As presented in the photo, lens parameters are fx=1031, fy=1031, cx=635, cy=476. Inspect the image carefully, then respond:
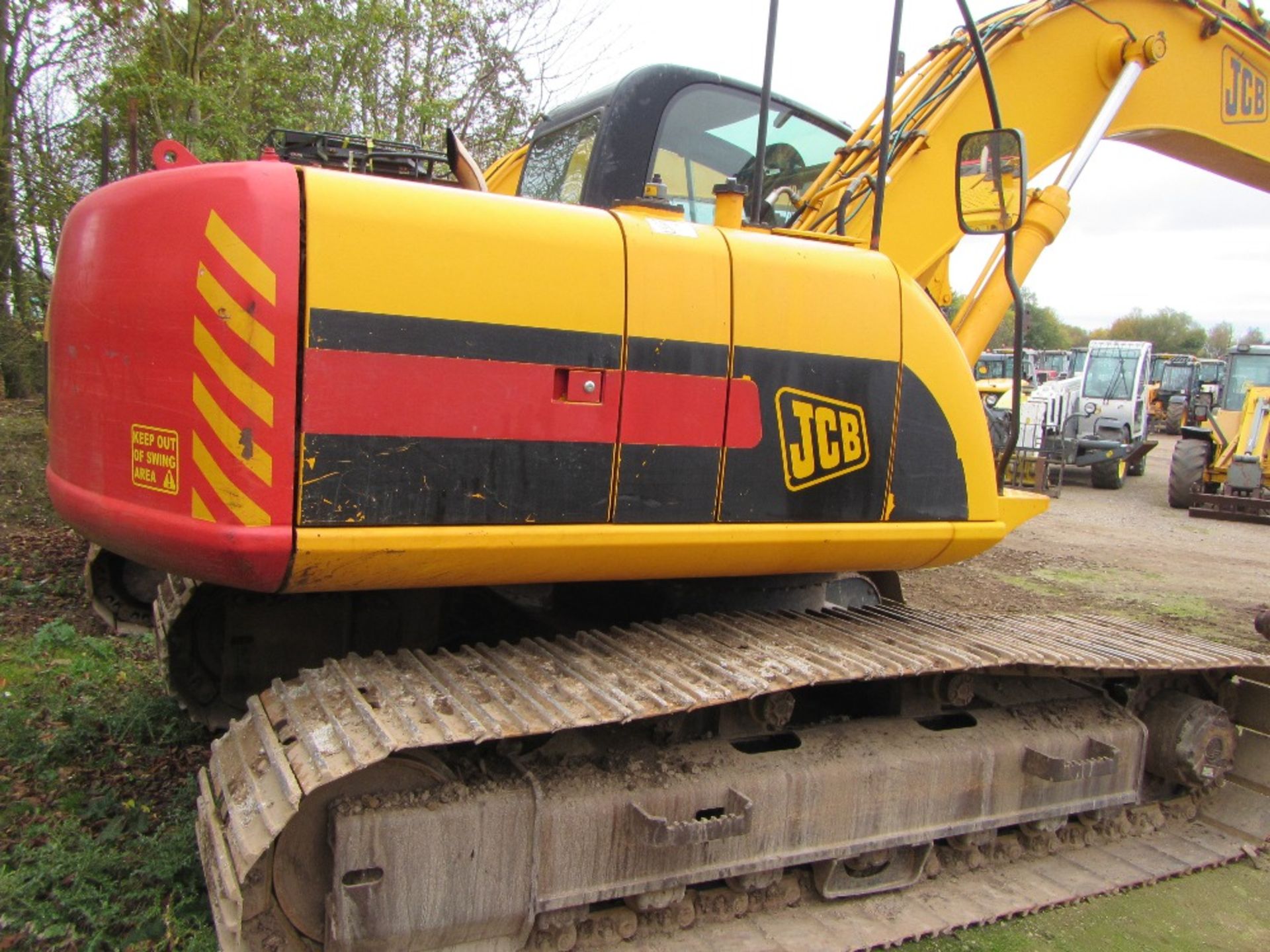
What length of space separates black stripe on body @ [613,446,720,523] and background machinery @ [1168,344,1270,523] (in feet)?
42.9

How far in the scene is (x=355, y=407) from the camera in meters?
2.29

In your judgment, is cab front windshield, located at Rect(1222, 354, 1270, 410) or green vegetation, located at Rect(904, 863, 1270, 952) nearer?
green vegetation, located at Rect(904, 863, 1270, 952)

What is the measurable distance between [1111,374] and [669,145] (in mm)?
17288

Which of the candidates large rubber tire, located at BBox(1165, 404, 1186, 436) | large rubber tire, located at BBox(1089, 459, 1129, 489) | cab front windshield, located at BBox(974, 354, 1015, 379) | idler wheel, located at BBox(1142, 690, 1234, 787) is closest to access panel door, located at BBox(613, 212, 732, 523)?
idler wheel, located at BBox(1142, 690, 1234, 787)

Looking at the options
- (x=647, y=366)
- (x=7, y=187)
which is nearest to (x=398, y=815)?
(x=647, y=366)

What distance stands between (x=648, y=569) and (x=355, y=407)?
896 millimetres

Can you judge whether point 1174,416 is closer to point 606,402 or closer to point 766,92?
point 766,92

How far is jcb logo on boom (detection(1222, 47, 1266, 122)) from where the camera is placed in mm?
4730

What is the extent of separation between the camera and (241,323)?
2.20 metres

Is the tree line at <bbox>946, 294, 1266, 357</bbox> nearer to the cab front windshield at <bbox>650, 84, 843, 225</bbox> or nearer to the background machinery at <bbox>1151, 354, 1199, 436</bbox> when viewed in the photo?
the background machinery at <bbox>1151, 354, 1199, 436</bbox>

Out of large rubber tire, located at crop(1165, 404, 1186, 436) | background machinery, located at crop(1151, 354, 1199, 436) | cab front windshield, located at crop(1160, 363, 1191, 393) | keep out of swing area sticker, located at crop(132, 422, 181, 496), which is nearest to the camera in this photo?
keep out of swing area sticker, located at crop(132, 422, 181, 496)

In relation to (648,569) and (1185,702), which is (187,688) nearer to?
(648,569)

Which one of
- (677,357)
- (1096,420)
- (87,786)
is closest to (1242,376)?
(1096,420)

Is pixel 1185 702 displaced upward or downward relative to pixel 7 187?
downward
